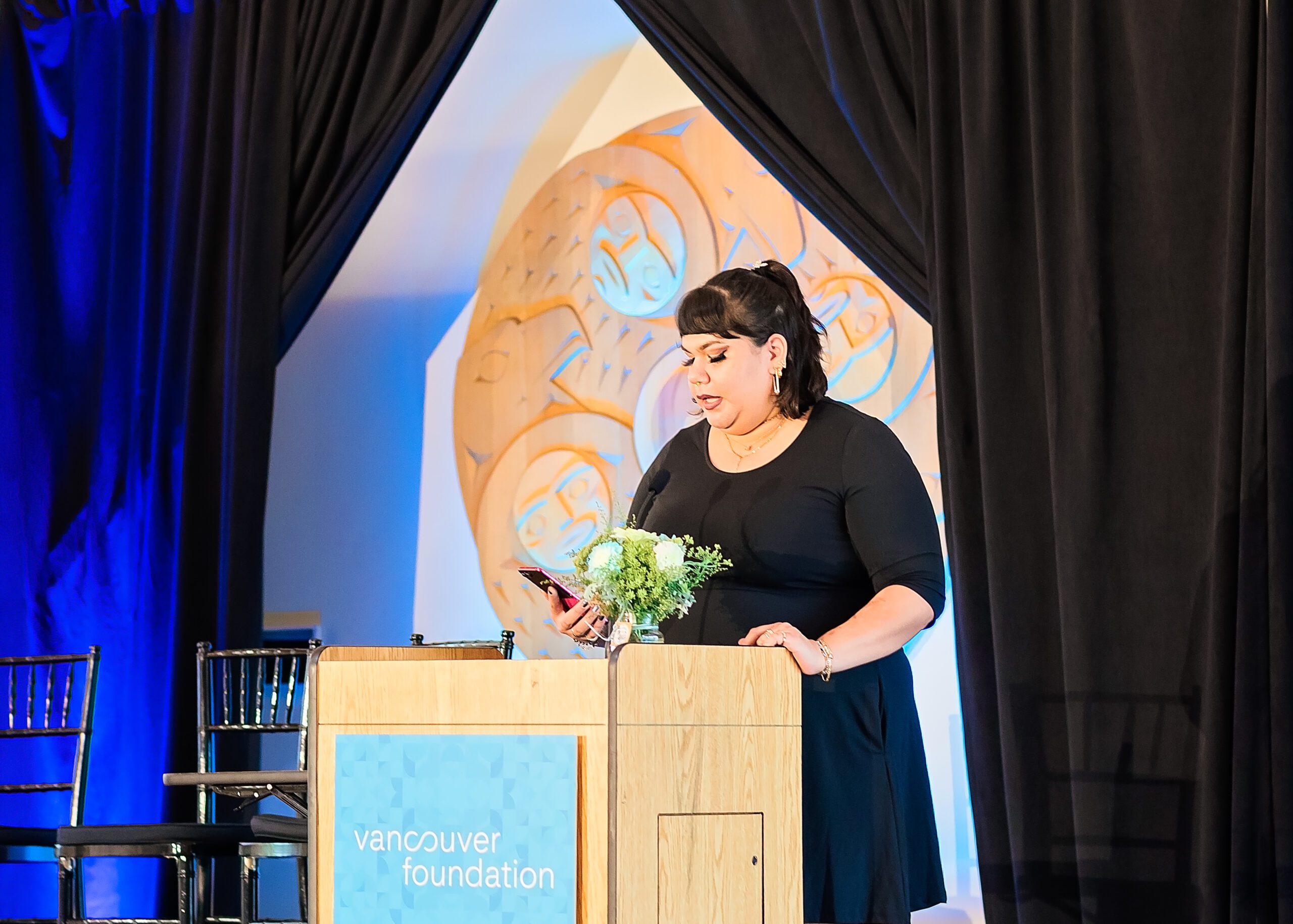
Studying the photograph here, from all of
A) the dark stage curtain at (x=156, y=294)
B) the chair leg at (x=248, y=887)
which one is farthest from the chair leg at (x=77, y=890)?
the dark stage curtain at (x=156, y=294)

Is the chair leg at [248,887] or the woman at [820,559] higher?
the woman at [820,559]

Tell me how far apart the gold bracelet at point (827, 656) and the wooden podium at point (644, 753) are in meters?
0.13

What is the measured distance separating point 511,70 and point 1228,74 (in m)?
2.26

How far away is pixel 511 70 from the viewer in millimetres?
4457

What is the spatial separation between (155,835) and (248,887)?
30 cm

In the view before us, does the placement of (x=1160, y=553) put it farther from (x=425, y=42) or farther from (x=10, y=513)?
(x=10, y=513)

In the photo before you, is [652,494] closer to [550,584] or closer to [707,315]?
[707,315]

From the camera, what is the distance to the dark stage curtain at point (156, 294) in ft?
14.0

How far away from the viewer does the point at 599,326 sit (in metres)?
4.28

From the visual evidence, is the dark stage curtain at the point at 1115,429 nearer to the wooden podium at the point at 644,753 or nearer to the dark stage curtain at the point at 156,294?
the wooden podium at the point at 644,753

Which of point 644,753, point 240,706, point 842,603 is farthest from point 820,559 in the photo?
point 240,706

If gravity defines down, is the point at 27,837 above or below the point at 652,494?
below

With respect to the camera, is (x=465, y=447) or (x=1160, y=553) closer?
(x=1160, y=553)

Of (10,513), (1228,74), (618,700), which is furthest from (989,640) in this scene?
(10,513)
